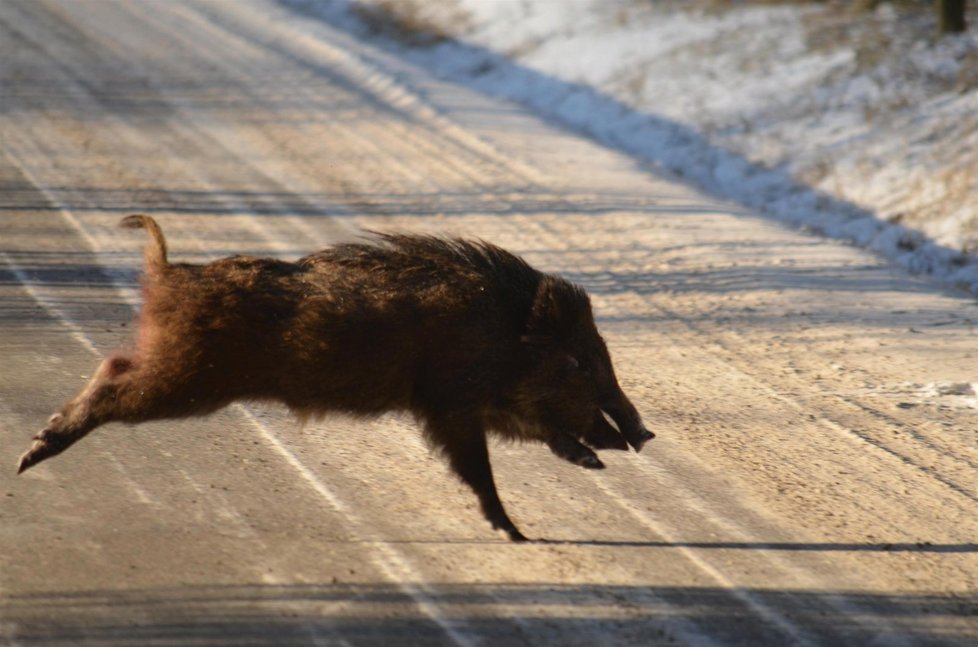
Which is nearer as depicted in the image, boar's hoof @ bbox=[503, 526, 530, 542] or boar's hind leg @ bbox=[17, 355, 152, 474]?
boar's hind leg @ bbox=[17, 355, 152, 474]

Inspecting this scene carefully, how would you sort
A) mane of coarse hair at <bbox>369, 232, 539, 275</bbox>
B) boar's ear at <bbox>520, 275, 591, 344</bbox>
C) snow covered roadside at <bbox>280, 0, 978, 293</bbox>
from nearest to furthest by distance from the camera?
1. boar's ear at <bbox>520, 275, 591, 344</bbox>
2. mane of coarse hair at <bbox>369, 232, 539, 275</bbox>
3. snow covered roadside at <bbox>280, 0, 978, 293</bbox>

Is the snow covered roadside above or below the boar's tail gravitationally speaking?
above

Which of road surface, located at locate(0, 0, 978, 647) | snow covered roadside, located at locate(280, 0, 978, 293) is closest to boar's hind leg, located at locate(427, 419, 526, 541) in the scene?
road surface, located at locate(0, 0, 978, 647)

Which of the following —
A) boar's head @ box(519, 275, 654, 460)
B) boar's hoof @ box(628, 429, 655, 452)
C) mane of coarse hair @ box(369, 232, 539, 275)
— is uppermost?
mane of coarse hair @ box(369, 232, 539, 275)

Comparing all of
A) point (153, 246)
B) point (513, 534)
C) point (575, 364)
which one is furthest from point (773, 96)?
point (153, 246)

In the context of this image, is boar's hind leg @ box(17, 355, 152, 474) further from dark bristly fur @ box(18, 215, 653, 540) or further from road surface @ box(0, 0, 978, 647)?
road surface @ box(0, 0, 978, 647)

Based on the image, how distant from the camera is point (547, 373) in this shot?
532cm

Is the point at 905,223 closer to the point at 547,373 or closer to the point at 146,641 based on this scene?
the point at 547,373

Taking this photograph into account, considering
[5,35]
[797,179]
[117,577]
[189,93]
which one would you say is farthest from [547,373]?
[5,35]

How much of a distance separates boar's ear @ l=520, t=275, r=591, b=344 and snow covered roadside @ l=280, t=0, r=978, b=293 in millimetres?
5473

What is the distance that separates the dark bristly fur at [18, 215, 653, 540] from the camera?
500cm

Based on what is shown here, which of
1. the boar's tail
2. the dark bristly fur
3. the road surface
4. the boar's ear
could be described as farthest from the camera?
the boar's ear

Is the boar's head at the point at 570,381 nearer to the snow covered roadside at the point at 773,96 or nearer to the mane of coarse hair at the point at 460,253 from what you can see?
the mane of coarse hair at the point at 460,253

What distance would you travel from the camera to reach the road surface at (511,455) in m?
4.75
